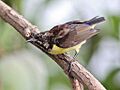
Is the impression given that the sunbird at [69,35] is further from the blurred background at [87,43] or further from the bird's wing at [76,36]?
the blurred background at [87,43]

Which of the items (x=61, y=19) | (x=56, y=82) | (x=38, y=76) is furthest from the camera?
(x=61, y=19)

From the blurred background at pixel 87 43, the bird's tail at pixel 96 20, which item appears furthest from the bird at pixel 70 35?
the blurred background at pixel 87 43

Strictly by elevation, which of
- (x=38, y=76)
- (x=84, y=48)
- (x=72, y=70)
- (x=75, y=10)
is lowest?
(x=72, y=70)

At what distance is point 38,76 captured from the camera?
3.89 feet

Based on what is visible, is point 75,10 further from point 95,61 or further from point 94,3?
point 95,61

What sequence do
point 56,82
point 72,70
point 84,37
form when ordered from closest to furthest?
point 72,70
point 84,37
point 56,82

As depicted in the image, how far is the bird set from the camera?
3.23 ft

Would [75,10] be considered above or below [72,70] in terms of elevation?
above

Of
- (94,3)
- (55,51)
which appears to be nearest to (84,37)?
(55,51)

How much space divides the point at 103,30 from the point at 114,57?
4.3 inches

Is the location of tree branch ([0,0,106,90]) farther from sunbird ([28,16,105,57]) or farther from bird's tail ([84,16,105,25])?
bird's tail ([84,16,105,25])

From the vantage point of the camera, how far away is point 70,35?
106 centimetres

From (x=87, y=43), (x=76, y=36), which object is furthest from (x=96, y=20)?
(x=87, y=43)

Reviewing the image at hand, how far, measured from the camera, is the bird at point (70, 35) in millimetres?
985
